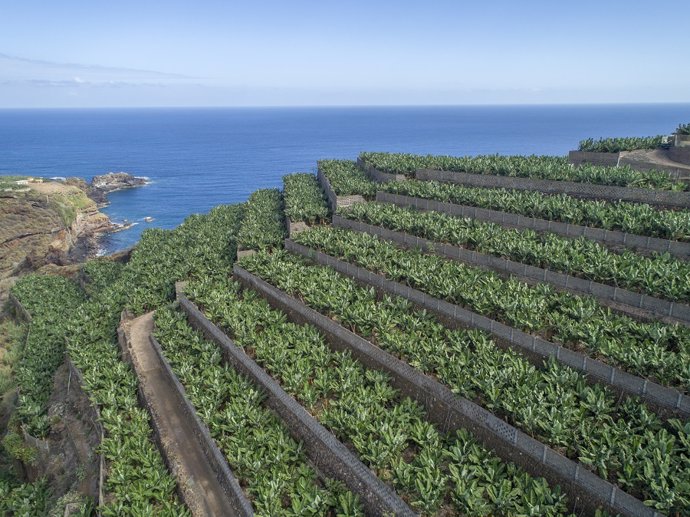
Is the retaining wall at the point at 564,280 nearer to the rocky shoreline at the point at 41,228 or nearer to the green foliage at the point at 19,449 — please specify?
the green foliage at the point at 19,449

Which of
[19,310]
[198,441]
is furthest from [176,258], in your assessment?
[198,441]

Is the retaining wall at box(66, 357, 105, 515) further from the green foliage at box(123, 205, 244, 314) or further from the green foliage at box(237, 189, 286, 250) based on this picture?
the green foliage at box(237, 189, 286, 250)

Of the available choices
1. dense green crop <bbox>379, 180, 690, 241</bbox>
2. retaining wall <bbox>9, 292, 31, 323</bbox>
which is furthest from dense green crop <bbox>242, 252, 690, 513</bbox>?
retaining wall <bbox>9, 292, 31, 323</bbox>

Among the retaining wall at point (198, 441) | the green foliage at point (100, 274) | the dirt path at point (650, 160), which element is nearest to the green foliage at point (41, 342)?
the green foliage at point (100, 274)

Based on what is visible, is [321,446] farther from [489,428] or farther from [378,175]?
[378,175]

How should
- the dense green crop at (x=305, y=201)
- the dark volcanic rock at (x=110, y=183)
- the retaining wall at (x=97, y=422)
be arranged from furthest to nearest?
the dark volcanic rock at (x=110, y=183) < the dense green crop at (x=305, y=201) < the retaining wall at (x=97, y=422)

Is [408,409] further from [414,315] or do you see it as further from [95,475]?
[95,475]
